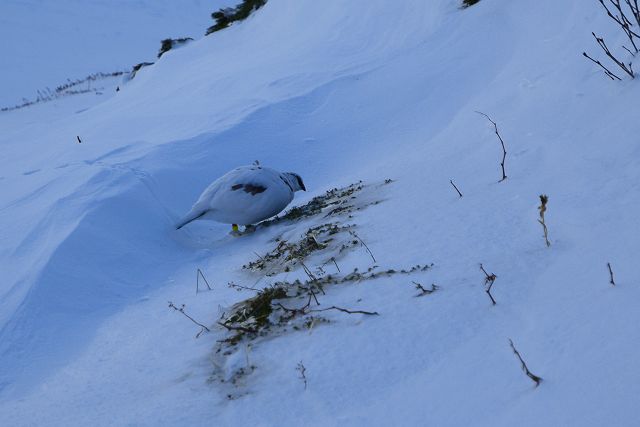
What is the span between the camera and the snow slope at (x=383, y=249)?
1390mm

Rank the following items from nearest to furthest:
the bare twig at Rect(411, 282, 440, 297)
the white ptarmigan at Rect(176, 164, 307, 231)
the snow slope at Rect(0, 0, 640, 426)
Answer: the snow slope at Rect(0, 0, 640, 426) → the bare twig at Rect(411, 282, 440, 297) → the white ptarmigan at Rect(176, 164, 307, 231)

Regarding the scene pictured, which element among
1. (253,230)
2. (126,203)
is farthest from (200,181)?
(253,230)

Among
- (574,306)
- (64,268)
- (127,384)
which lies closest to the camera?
(574,306)

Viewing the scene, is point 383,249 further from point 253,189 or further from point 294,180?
point 294,180

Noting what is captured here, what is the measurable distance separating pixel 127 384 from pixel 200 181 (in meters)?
2.94

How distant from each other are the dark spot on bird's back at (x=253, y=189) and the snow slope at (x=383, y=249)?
277 millimetres

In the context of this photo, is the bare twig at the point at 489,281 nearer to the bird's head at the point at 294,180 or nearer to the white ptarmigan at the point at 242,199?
the white ptarmigan at the point at 242,199

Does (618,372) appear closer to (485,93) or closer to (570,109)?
(570,109)

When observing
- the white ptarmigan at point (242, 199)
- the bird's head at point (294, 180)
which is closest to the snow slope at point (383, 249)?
the white ptarmigan at point (242, 199)

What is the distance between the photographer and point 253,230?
12.4ft

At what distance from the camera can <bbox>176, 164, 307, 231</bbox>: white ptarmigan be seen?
11.8ft

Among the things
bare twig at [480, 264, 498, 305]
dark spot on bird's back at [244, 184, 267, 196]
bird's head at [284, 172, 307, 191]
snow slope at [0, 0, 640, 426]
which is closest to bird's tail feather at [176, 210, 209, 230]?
snow slope at [0, 0, 640, 426]

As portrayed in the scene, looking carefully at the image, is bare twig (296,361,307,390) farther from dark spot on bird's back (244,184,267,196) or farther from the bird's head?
the bird's head

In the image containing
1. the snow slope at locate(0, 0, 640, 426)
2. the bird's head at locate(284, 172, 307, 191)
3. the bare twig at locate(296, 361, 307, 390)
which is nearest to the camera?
the snow slope at locate(0, 0, 640, 426)
